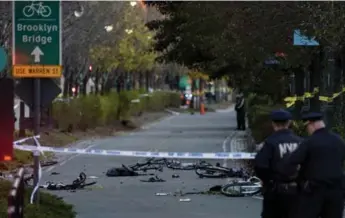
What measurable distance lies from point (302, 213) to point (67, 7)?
669 inches

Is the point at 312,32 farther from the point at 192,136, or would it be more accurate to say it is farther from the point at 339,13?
the point at 192,136

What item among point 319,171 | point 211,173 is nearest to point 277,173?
point 319,171

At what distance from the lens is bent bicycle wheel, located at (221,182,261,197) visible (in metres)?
14.9

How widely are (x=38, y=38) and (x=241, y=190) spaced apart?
4672mm

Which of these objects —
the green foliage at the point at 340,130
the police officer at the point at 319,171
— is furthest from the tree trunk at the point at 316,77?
the police officer at the point at 319,171

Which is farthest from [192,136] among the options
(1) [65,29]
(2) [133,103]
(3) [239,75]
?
(2) [133,103]

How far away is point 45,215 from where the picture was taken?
10484mm

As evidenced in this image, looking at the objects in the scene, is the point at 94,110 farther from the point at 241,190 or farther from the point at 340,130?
the point at 340,130

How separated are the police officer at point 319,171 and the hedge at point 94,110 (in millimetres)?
22834

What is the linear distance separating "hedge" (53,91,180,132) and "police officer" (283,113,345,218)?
22.8 meters

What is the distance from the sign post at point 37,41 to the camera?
1233 centimetres

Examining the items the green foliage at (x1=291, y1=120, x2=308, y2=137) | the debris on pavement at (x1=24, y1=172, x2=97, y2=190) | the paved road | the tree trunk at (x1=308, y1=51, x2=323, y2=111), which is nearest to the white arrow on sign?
the paved road

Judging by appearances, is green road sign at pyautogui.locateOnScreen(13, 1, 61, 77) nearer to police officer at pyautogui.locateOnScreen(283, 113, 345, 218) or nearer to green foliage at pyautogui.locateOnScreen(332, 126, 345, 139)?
police officer at pyautogui.locateOnScreen(283, 113, 345, 218)

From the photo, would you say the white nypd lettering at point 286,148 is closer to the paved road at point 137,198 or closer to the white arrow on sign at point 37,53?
the paved road at point 137,198
